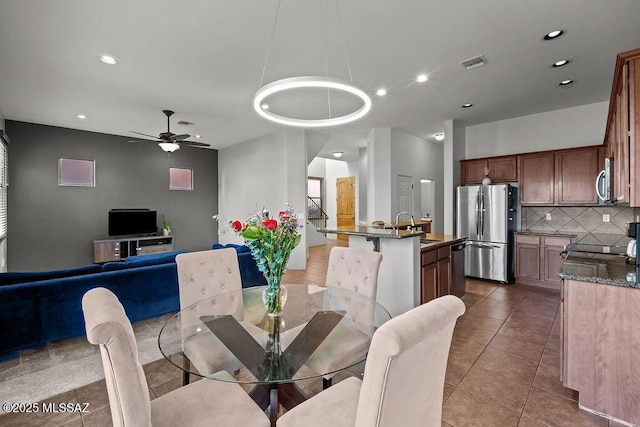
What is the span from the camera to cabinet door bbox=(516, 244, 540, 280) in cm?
462

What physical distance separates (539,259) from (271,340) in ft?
15.6

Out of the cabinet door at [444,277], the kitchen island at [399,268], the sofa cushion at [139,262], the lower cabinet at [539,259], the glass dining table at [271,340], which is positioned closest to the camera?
the glass dining table at [271,340]

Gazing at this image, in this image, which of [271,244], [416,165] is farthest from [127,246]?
[416,165]

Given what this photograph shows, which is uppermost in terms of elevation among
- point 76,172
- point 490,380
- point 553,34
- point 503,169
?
point 553,34

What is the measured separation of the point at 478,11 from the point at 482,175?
3.51m

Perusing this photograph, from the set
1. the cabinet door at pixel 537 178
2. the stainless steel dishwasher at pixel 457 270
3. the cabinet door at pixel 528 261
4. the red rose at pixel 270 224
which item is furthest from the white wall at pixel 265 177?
the red rose at pixel 270 224

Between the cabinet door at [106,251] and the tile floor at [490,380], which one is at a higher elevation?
the cabinet door at [106,251]

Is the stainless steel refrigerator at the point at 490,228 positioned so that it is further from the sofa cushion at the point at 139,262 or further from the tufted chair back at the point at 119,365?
the tufted chair back at the point at 119,365

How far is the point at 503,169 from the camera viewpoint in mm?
5109

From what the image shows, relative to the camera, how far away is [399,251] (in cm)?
318

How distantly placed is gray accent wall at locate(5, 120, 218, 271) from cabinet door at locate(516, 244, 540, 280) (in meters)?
7.20

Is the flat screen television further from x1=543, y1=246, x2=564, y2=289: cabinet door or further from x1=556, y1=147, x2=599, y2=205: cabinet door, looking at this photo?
x1=556, y1=147, x2=599, y2=205: cabinet door

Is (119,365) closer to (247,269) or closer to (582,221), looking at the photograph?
(247,269)

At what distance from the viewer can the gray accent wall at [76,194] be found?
5.44 metres
